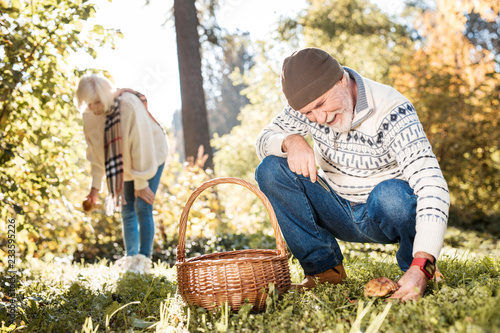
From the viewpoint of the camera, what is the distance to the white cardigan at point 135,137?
354 centimetres

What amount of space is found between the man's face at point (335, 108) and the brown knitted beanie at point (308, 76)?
0.11ft

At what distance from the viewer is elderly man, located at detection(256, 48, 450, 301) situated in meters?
1.98

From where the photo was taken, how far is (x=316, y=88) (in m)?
2.03

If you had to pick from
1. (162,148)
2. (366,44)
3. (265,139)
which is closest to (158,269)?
(162,148)

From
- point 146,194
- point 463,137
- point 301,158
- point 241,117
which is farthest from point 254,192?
point 241,117

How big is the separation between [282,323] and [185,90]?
5.95 m

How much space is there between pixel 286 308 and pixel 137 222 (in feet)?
7.38

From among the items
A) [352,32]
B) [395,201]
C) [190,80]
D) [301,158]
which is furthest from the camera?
[352,32]

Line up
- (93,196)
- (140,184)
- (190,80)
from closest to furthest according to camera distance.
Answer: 1. (140,184)
2. (93,196)
3. (190,80)

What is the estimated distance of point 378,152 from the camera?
2180 millimetres

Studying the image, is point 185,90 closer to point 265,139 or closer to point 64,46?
point 64,46

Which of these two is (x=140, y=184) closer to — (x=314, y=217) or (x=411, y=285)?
(x=314, y=217)

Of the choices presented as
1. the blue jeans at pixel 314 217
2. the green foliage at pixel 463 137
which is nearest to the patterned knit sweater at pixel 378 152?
the blue jeans at pixel 314 217

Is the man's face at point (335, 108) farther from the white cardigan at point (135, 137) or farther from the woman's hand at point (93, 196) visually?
the woman's hand at point (93, 196)
